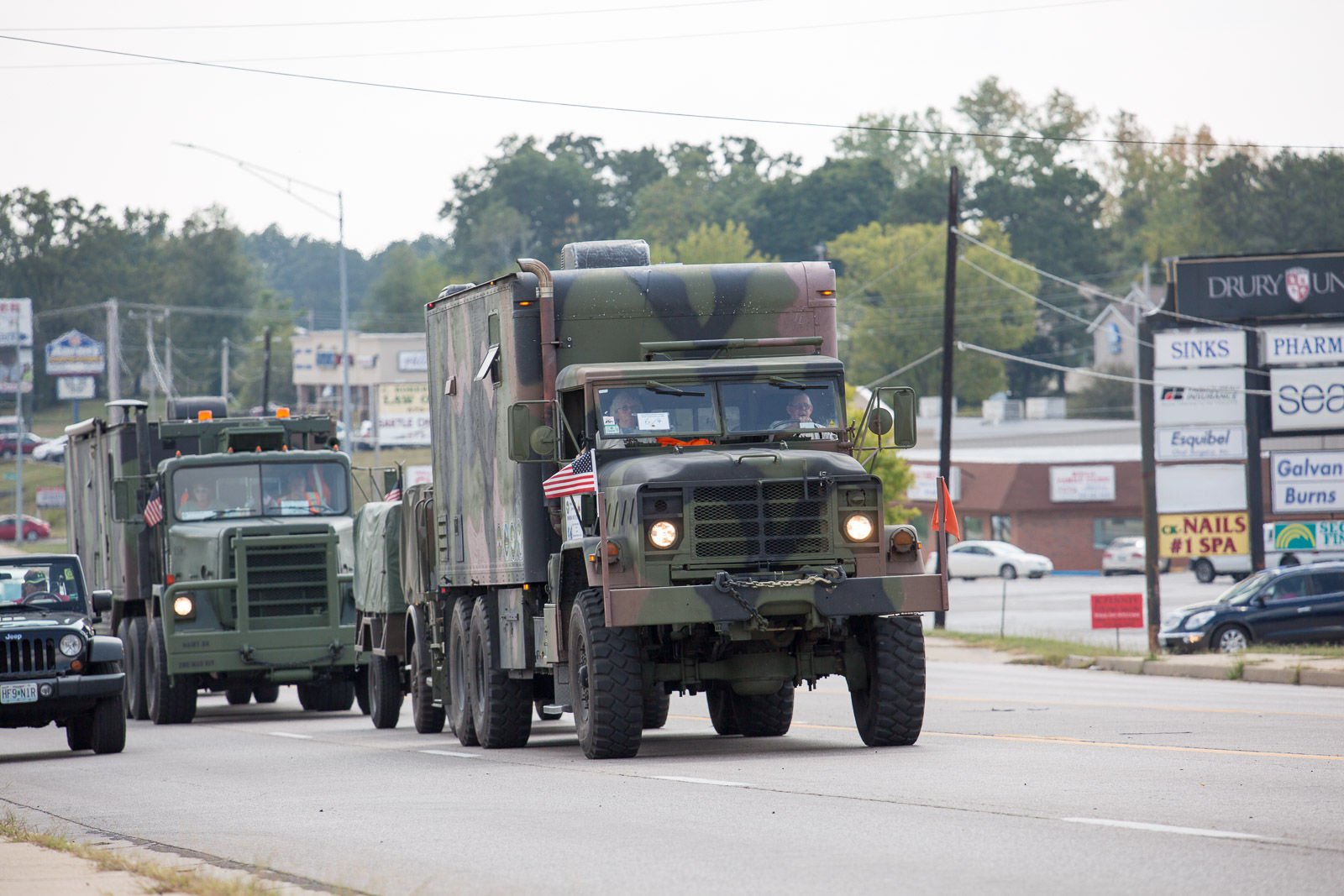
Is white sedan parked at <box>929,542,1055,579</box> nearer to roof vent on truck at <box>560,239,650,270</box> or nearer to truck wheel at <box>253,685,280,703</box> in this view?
truck wheel at <box>253,685,280,703</box>

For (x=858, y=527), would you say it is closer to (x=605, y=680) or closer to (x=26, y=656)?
(x=605, y=680)

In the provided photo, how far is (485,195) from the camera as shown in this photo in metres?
162

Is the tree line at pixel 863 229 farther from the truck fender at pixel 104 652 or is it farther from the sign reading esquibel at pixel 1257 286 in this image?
the truck fender at pixel 104 652

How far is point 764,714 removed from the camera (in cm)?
1856

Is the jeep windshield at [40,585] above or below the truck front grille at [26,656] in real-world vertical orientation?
above

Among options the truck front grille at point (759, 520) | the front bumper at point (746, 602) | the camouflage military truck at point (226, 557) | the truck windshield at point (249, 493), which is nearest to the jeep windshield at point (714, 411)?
the truck front grille at point (759, 520)

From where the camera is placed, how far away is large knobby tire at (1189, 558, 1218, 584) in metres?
65.1

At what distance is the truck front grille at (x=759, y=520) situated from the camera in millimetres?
14914

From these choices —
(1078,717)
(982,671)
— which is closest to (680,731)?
(1078,717)

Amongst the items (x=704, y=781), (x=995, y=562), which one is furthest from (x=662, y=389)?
(x=995, y=562)

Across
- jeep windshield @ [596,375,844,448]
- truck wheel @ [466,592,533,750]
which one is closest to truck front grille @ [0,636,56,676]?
truck wheel @ [466,592,533,750]

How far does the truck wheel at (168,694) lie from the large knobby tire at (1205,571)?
45.5m

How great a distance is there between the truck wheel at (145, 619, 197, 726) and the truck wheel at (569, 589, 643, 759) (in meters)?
11.3

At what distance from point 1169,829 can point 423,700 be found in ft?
41.5
